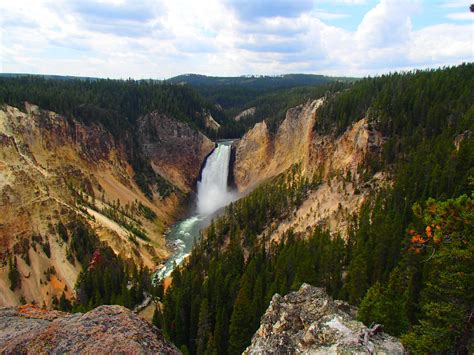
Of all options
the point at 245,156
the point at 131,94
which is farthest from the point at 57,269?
the point at 131,94

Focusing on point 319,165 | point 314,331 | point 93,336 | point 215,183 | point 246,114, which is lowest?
point 215,183

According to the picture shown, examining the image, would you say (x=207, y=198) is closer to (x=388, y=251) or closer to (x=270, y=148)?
(x=270, y=148)

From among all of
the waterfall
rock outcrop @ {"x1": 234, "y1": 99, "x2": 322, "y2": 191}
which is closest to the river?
the waterfall

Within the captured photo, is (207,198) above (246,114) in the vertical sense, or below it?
below

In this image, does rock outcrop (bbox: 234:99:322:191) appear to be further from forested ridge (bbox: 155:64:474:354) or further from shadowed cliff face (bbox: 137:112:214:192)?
forested ridge (bbox: 155:64:474:354)

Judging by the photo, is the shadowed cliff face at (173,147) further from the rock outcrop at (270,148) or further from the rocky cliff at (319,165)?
the rocky cliff at (319,165)

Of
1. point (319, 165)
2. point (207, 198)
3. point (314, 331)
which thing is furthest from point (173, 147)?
A: point (314, 331)
